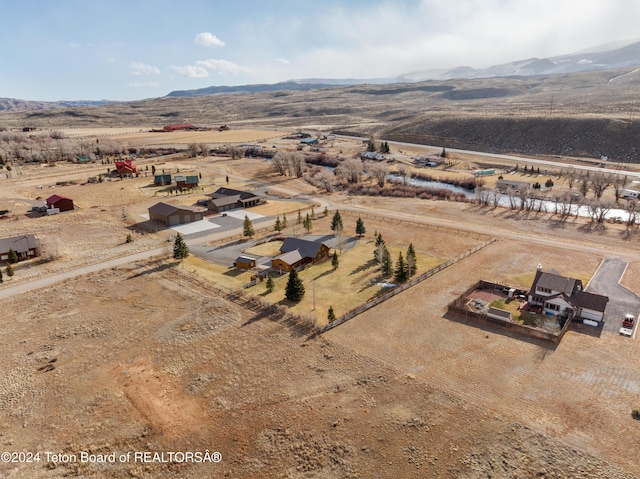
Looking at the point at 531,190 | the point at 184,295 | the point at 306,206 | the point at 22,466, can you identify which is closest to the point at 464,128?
the point at 531,190

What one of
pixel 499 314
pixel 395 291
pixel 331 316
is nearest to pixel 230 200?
pixel 395 291

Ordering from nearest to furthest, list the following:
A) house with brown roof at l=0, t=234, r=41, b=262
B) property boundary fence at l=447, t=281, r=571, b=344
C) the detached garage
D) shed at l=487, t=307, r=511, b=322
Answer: property boundary fence at l=447, t=281, r=571, b=344 < shed at l=487, t=307, r=511, b=322 < house with brown roof at l=0, t=234, r=41, b=262 < the detached garage

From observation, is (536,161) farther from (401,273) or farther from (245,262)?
(245,262)

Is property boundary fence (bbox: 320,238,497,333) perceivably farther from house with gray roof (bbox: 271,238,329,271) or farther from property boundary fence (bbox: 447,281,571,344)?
house with gray roof (bbox: 271,238,329,271)

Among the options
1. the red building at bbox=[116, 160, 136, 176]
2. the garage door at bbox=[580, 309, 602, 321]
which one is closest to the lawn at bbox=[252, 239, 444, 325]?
the garage door at bbox=[580, 309, 602, 321]

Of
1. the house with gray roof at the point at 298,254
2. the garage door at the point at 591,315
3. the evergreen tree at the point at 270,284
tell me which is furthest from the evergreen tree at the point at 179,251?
the garage door at the point at 591,315

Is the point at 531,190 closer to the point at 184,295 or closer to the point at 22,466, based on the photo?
the point at 184,295

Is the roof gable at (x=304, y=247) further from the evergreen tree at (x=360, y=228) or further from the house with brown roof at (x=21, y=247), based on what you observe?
the house with brown roof at (x=21, y=247)
